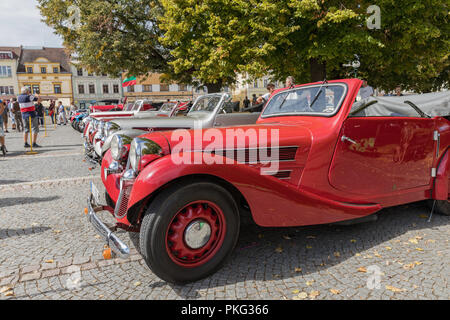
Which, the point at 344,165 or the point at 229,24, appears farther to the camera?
the point at 229,24

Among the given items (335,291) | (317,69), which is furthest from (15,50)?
(335,291)

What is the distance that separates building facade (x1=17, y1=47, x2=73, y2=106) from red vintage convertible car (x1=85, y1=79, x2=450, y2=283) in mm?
58210

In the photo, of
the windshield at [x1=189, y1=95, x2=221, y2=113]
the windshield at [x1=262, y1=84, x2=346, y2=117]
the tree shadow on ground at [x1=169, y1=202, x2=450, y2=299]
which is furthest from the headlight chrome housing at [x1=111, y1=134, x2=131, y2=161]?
the windshield at [x1=189, y1=95, x2=221, y2=113]

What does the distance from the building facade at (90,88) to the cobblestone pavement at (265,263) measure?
55.3 metres

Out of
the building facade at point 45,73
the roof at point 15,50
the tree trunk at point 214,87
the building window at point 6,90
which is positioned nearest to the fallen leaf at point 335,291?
the tree trunk at point 214,87

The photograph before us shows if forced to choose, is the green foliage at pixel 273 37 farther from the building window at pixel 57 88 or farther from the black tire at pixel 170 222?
the building window at pixel 57 88

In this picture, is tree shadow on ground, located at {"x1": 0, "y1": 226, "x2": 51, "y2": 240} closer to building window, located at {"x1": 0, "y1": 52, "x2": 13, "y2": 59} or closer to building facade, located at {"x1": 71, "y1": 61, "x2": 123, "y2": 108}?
building facade, located at {"x1": 71, "y1": 61, "x2": 123, "y2": 108}

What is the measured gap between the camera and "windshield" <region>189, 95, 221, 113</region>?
6.43m

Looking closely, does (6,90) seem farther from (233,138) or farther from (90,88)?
(233,138)

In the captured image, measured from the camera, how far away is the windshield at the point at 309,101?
3.24 m

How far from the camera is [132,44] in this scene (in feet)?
56.8
